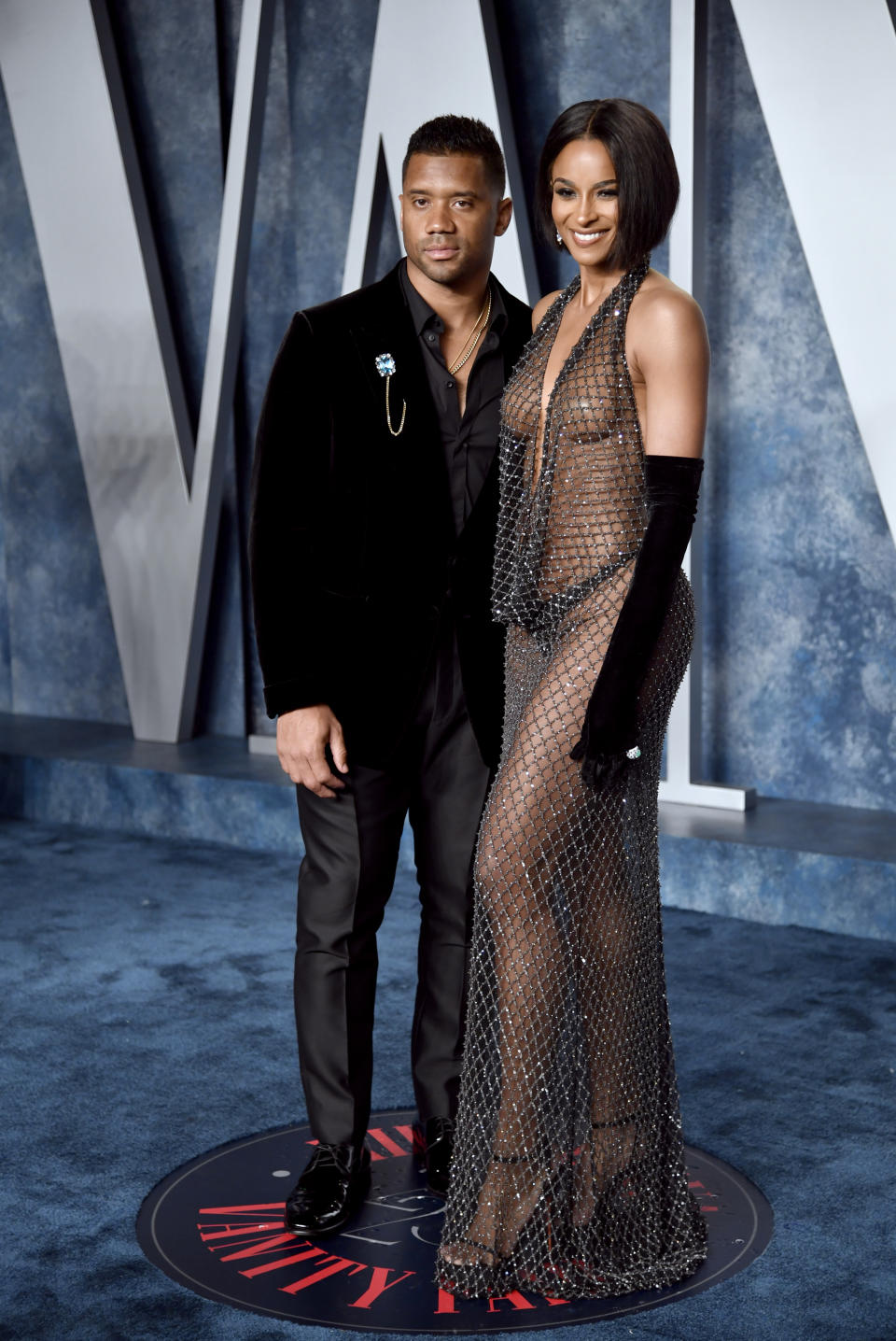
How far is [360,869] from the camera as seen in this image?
8.11 ft

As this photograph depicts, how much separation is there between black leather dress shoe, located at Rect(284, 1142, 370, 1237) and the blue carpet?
0.23 metres

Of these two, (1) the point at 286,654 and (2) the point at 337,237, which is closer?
(1) the point at 286,654

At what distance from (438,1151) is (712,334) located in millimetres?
2824

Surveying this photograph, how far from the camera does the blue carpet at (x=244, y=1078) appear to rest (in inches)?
87.4

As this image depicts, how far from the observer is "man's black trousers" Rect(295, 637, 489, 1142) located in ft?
8.13

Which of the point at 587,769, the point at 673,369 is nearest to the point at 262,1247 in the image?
the point at 587,769

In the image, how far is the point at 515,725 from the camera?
2283mm

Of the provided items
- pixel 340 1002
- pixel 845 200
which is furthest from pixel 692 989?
pixel 845 200

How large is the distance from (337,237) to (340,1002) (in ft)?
11.5

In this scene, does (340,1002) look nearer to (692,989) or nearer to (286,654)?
(286,654)

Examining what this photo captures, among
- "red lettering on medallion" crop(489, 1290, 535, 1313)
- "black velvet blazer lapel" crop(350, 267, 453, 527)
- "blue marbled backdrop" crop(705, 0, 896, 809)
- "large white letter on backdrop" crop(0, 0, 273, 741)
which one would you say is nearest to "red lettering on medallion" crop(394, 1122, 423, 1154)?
"red lettering on medallion" crop(489, 1290, 535, 1313)

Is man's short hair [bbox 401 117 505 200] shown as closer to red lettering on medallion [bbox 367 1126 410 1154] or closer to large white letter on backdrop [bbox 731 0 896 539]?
red lettering on medallion [bbox 367 1126 410 1154]

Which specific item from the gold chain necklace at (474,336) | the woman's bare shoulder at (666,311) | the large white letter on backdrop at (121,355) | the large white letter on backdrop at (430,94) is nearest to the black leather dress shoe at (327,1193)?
the gold chain necklace at (474,336)

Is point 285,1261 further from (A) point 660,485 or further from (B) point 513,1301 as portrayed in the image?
(A) point 660,485
